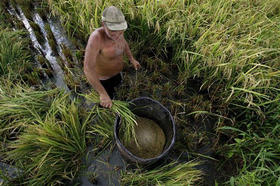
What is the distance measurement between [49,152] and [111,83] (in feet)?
3.13

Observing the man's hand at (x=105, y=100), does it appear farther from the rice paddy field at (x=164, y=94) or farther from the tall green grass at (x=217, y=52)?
the tall green grass at (x=217, y=52)

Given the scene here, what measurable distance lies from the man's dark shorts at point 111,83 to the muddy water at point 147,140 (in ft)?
1.66

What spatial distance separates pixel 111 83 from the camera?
200 cm

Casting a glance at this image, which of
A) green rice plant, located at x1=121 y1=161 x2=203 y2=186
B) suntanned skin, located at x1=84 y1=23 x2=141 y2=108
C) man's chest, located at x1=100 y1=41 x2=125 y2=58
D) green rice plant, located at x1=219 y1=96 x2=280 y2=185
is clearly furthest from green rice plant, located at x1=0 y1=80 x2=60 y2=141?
green rice plant, located at x1=219 y1=96 x2=280 y2=185

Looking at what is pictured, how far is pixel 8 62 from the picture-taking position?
6.73ft

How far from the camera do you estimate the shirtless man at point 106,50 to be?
126cm

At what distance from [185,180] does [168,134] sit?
42 centimetres

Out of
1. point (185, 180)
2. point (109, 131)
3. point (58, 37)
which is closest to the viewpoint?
point (185, 180)

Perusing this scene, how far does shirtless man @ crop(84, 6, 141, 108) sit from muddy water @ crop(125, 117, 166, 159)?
1.55 ft

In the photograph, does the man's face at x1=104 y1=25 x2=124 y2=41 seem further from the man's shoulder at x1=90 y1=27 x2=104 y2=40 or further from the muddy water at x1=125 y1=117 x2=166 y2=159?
the muddy water at x1=125 y1=117 x2=166 y2=159

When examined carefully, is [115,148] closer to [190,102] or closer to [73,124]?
[73,124]

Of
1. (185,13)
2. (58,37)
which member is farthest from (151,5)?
(58,37)

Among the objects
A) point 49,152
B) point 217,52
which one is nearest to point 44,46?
point 49,152

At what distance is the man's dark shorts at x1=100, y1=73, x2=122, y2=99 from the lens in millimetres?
1941
